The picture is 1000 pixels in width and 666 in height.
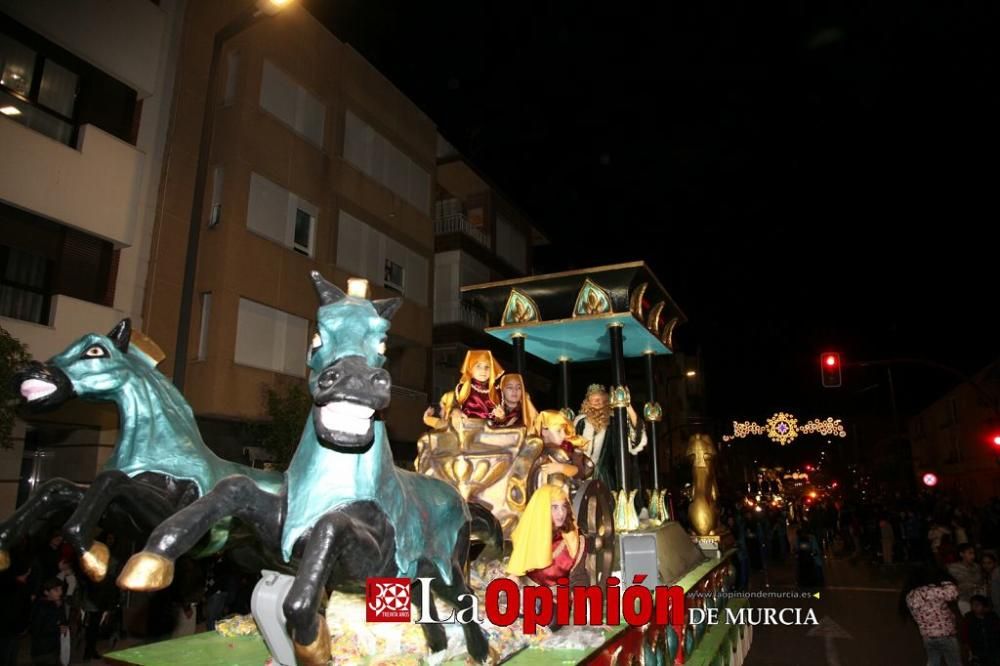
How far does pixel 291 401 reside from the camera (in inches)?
471

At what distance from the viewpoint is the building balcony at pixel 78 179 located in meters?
9.78

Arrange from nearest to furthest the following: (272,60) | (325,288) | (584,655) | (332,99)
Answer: (325,288) < (584,655) < (272,60) < (332,99)

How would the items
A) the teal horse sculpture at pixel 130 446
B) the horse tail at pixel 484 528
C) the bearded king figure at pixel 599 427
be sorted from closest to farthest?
the teal horse sculpture at pixel 130 446, the horse tail at pixel 484 528, the bearded king figure at pixel 599 427

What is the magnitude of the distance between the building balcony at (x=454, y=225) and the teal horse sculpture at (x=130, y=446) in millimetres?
18057

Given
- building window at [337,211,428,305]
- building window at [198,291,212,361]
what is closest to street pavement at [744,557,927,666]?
building window at [198,291,212,361]

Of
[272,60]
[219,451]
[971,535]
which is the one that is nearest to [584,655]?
[219,451]

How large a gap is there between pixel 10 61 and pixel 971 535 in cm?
2056

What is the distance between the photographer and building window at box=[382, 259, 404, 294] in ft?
58.1

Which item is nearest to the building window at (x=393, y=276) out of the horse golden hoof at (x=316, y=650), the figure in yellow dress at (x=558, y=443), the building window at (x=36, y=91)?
the building window at (x=36, y=91)

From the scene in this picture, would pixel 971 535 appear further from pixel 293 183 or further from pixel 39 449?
pixel 39 449

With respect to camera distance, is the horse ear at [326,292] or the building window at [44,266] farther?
the building window at [44,266]

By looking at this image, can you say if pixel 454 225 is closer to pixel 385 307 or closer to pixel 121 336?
pixel 121 336

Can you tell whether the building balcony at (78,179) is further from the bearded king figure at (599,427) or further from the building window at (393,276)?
the bearded king figure at (599,427)

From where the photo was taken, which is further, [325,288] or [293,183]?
[293,183]
